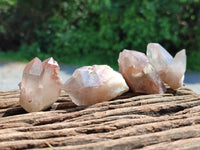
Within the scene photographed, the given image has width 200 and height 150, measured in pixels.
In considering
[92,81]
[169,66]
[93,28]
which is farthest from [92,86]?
[93,28]

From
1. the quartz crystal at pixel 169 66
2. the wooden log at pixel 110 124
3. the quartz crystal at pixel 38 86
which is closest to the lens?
the wooden log at pixel 110 124

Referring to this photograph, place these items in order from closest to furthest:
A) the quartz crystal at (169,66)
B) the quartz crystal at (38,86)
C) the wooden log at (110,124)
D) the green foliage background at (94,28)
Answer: the wooden log at (110,124) < the quartz crystal at (38,86) < the quartz crystal at (169,66) < the green foliage background at (94,28)

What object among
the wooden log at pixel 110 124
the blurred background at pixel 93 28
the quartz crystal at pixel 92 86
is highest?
the blurred background at pixel 93 28

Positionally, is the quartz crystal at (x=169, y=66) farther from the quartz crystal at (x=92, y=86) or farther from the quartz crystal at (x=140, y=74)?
the quartz crystal at (x=92, y=86)

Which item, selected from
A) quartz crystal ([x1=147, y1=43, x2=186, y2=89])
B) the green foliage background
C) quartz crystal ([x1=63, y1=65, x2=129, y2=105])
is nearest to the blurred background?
the green foliage background

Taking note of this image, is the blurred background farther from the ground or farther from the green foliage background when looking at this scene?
the ground

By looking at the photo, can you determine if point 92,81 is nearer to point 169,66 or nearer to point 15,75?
point 169,66

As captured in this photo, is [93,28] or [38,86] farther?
[93,28]

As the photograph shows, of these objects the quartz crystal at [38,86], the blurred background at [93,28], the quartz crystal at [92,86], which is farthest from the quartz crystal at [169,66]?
the blurred background at [93,28]
